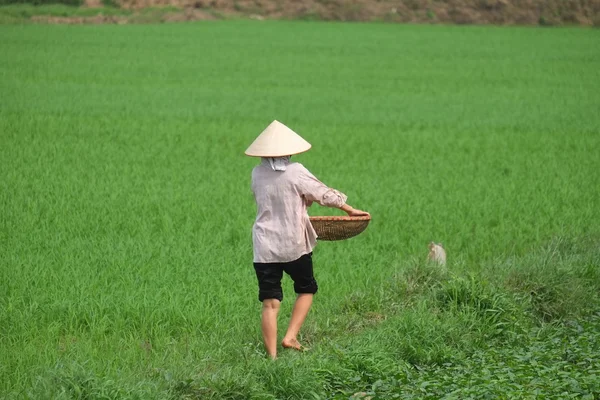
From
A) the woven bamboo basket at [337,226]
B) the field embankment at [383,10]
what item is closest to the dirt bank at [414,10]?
the field embankment at [383,10]

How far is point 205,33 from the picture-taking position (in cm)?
2977

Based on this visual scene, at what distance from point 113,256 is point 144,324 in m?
1.56

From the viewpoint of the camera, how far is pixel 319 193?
490 centimetres

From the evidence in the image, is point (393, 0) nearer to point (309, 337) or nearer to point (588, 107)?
point (588, 107)

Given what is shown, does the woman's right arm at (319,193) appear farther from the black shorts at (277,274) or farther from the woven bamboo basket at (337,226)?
the black shorts at (277,274)

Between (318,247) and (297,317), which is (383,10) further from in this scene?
(297,317)

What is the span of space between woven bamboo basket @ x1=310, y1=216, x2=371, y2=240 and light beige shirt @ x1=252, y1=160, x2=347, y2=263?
0.61ft

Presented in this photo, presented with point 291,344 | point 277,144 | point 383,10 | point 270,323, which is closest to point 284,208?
point 277,144

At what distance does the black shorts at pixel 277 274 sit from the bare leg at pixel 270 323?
0.03m

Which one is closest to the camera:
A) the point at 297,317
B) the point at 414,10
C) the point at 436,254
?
the point at 297,317

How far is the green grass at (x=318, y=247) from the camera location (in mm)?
4879

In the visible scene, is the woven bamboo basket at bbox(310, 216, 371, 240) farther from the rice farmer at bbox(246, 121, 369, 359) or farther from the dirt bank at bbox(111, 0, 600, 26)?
the dirt bank at bbox(111, 0, 600, 26)

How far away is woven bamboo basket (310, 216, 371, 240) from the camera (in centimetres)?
507

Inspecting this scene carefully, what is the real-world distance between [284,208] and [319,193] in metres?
0.17
